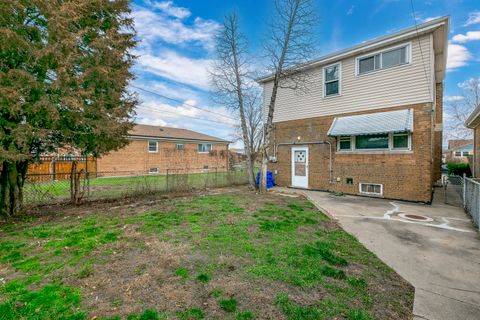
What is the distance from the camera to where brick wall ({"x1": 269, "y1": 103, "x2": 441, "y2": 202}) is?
824 centimetres

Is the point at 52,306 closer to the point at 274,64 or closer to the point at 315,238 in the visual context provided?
the point at 315,238

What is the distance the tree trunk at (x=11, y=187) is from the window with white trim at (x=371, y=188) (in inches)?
456

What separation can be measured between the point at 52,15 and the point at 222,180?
991 cm

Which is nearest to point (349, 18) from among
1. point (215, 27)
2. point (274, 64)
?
point (274, 64)

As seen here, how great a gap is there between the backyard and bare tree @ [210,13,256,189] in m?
7.05

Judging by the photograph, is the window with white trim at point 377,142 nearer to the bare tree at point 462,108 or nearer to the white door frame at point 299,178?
the white door frame at point 299,178

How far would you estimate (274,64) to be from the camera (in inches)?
406

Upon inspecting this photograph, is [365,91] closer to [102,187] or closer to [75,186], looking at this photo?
[75,186]

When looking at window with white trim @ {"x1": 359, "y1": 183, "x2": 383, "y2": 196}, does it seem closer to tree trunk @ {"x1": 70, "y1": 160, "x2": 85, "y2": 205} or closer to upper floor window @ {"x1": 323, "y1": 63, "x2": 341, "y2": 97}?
upper floor window @ {"x1": 323, "y1": 63, "x2": 341, "y2": 97}

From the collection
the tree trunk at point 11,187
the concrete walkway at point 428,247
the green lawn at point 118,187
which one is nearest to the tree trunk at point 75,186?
the green lawn at point 118,187

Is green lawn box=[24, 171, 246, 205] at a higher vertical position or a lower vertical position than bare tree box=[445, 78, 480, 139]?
lower

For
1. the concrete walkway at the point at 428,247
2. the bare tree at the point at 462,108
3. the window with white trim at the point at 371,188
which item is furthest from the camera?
the bare tree at the point at 462,108

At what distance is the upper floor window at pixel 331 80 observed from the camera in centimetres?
1055

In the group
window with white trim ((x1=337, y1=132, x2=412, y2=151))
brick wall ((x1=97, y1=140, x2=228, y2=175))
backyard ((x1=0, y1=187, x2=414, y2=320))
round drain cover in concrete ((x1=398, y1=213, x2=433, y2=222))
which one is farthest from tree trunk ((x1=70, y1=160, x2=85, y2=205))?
window with white trim ((x1=337, y1=132, x2=412, y2=151))
